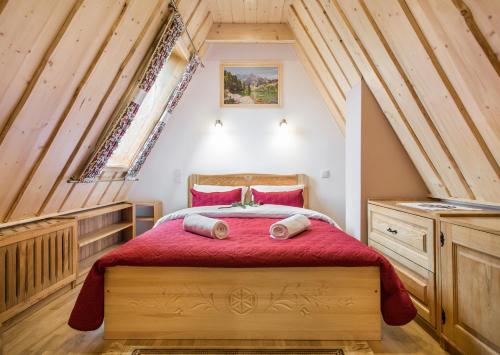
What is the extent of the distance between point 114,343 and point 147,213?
7.68 feet

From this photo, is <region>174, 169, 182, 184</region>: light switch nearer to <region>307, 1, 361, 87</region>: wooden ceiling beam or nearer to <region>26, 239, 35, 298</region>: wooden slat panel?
<region>26, 239, 35, 298</region>: wooden slat panel

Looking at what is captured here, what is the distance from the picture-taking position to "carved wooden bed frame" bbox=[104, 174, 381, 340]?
1.80 metres

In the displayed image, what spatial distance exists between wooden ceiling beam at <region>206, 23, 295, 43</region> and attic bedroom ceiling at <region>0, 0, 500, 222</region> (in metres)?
0.71

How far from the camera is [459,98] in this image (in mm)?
1776

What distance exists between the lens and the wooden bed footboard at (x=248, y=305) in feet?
5.92

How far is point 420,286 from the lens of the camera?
197 centimetres

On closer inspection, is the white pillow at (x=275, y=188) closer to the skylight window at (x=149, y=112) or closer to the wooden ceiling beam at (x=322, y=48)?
the wooden ceiling beam at (x=322, y=48)

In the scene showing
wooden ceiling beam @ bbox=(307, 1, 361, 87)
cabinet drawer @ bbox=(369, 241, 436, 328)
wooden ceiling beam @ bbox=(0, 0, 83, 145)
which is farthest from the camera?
wooden ceiling beam @ bbox=(307, 1, 361, 87)

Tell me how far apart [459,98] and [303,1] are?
5.76ft

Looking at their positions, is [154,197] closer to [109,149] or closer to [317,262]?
[109,149]

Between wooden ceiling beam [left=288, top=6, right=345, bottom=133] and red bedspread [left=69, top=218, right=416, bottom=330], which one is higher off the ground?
wooden ceiling beam [left=288, top=6, right=345, bottom=133]

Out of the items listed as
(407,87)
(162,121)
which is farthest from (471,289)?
(162,121)

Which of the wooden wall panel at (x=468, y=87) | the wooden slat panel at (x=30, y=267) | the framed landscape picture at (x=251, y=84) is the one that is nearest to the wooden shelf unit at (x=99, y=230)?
the wooden slat panel at (x=30, y=267)

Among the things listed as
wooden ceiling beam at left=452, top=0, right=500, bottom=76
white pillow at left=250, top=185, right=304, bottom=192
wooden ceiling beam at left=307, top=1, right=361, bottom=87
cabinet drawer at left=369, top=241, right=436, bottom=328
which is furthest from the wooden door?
white pillow at left=250, top=185, right=304, bottom=192
